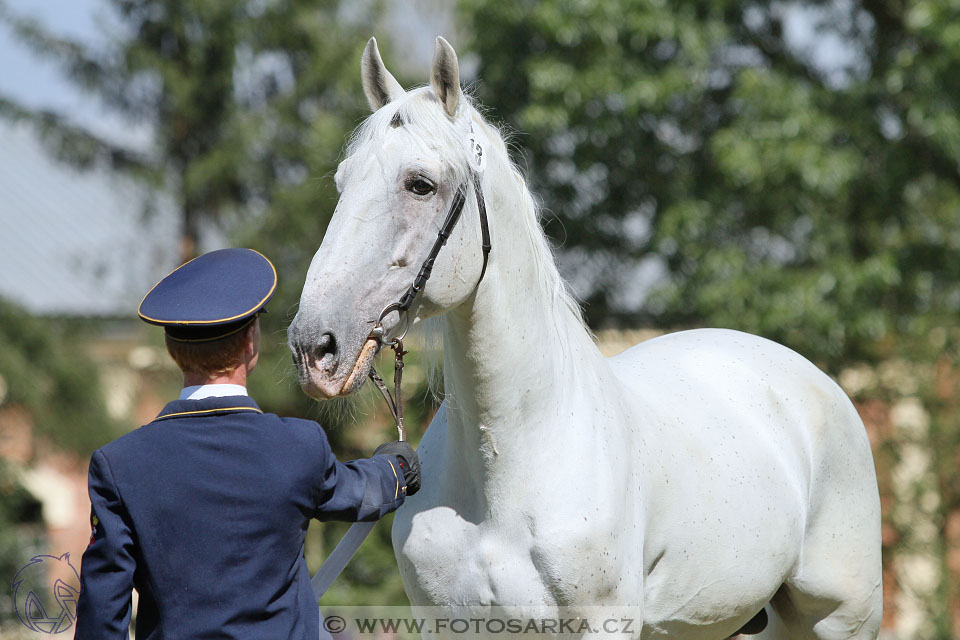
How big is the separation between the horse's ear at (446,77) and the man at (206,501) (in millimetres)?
711

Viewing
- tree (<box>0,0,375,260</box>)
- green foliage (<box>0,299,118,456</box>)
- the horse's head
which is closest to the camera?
the horse's head

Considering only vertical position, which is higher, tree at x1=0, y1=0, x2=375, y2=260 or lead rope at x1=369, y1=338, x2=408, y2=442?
lead rope at x1=369, y1=338, x2=408, y2=442

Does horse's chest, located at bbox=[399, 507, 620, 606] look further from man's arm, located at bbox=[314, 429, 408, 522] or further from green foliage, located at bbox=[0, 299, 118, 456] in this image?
green foliage, located at bbox=[0, 299, 118, 456]

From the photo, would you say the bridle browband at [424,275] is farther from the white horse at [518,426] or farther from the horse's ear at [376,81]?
the horse's ear at [376,81]

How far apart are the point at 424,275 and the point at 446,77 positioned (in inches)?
20.7

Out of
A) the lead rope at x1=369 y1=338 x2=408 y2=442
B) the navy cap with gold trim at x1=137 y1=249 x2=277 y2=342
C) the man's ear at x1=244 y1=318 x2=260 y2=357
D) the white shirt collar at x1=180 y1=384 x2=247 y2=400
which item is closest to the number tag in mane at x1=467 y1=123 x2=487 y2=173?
the lead rope at x1=369 y1=338 x2=408 y2=442

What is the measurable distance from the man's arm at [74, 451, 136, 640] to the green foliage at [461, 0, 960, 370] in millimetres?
7182

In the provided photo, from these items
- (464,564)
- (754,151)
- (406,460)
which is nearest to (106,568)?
(406,460)

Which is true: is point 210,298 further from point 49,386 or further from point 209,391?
point 49,386

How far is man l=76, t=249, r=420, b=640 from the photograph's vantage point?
2.10 meters

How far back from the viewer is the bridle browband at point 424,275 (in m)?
2.42

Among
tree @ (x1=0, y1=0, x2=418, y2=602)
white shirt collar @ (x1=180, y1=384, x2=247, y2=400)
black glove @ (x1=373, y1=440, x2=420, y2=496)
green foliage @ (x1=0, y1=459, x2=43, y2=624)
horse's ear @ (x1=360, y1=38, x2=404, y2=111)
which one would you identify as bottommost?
green foliage @ (x1=0, y1=459, x2=43, y2=624)

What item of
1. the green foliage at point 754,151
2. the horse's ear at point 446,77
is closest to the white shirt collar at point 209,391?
the horse's ear at point 446,77

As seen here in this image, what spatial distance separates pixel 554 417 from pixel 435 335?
43 cm
